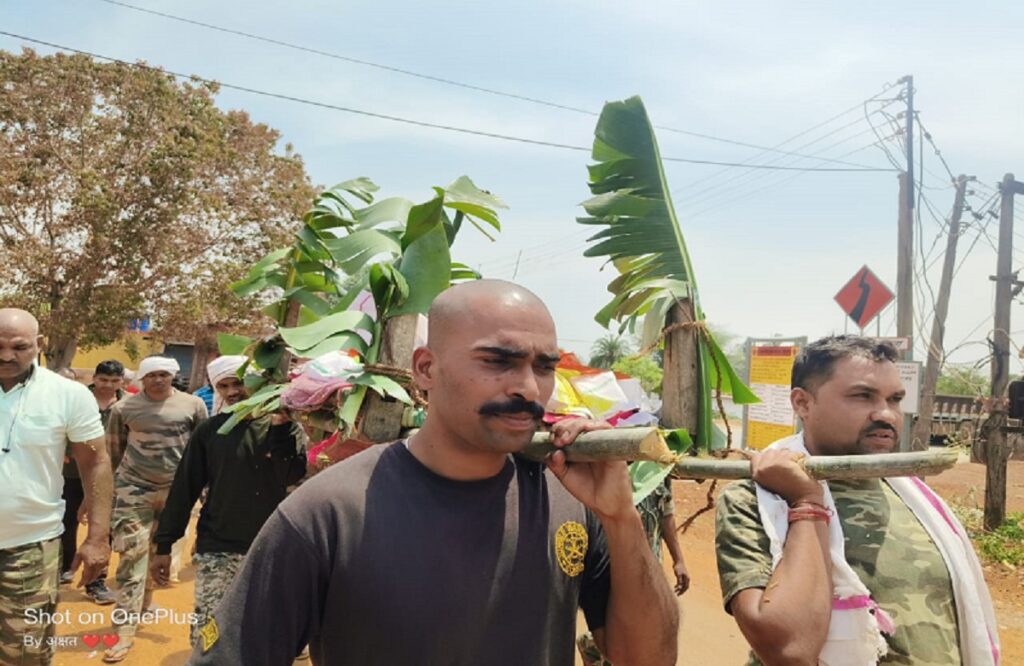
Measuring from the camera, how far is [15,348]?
3.99 metres

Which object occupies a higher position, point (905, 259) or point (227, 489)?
point (905, 259)

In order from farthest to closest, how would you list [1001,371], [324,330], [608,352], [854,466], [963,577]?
[608,352], [1001,371], [324,330], [963,577], [854,466]

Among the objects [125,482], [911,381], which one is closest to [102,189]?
[125,482]

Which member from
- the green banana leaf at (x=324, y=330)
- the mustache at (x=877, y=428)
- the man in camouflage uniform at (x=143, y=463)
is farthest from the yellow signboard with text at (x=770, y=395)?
the mustache at (x=877, y=428)

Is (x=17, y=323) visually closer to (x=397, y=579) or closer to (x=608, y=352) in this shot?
(x=397, y=579)

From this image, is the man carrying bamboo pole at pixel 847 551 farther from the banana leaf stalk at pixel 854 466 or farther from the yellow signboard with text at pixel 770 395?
the yellow signboard with text at pixel 770 395

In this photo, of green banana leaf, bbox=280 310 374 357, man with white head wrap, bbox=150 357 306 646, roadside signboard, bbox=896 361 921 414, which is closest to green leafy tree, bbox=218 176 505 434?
green banana leaf, bbox=280 310 374 357

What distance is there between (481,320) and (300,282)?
9.18ft

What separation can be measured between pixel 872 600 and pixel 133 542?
5.45 meters

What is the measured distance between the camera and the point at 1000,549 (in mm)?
9305

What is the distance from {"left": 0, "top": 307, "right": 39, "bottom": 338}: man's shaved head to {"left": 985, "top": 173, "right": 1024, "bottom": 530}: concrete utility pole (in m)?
10.6

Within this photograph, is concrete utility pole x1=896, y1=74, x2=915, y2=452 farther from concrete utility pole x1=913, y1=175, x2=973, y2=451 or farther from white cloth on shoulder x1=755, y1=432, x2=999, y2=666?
white cloth on shoulder x1=755, y1=432, x2=999, y2=666

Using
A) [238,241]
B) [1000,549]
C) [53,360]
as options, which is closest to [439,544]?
[1000,549]

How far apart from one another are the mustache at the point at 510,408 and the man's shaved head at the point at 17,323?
3.31 metres
